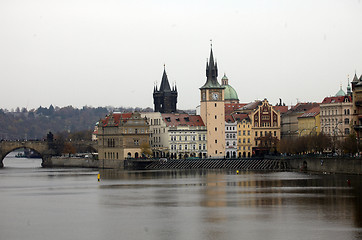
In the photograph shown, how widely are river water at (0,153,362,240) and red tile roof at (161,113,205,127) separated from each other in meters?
61.5

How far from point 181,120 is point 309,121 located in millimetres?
24348

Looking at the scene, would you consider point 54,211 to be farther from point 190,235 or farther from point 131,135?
point 131,135

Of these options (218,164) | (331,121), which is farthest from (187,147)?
(331,121)

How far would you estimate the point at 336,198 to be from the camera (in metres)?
83.5

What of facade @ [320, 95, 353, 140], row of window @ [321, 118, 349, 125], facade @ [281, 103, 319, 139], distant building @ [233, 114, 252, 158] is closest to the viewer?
facade @ [320, 95, 353, 140]

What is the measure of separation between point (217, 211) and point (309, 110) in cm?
11113

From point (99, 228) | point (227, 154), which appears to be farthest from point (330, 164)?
point (99, 228)

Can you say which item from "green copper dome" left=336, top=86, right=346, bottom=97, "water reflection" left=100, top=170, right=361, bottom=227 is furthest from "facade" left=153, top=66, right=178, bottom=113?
"water reflection" left=100, top=170, right=361, bottom=227

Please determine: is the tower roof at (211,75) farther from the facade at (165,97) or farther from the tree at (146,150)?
the facade at (165,97)

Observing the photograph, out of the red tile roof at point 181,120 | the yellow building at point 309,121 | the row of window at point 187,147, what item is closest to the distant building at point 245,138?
the row of window at point 187,147

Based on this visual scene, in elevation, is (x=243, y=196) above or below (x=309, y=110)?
below

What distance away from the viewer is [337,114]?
16575cm

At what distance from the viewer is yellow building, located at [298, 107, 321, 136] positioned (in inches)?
6900

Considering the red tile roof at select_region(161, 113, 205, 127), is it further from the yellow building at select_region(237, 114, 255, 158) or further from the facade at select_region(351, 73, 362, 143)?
the facade at select_region(351, 73, 362, 143)
